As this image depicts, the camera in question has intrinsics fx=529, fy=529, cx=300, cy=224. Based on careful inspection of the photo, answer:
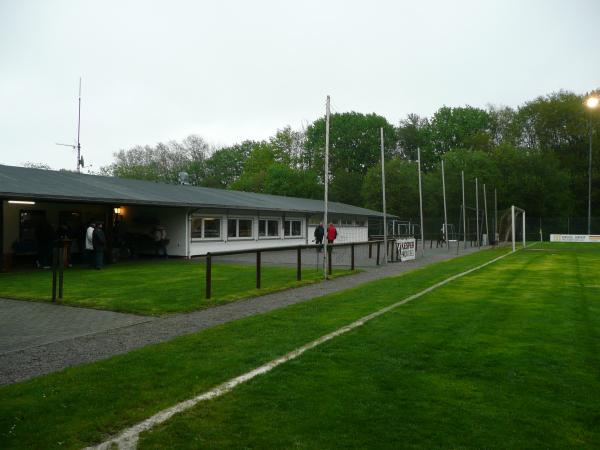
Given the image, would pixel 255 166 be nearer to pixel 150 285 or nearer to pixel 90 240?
pixel 90 240

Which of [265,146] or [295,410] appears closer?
[295,410]

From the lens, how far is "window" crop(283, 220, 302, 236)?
115ft

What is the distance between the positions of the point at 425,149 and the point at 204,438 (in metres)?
78.5

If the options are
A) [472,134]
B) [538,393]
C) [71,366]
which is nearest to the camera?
[538,393]

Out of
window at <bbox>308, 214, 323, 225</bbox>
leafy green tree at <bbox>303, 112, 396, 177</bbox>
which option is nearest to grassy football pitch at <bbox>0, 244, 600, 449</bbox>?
window at <bbox>308, 214, 323, 225</bbox>

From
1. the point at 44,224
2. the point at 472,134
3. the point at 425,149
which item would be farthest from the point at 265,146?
the point at 44,224

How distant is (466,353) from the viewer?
255 inches

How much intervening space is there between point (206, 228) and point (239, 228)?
3125mm

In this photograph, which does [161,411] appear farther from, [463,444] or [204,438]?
[463,444]

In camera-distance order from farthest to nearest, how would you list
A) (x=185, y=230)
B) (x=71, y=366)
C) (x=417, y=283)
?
(x=185, y=230) → (x=417, y=283) → (x=71, y=366)

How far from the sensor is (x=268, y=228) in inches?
1287

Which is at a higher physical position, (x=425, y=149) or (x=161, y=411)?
(x=425, y=149)

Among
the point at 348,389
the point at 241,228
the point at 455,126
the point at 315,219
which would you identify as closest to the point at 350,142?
the point at 455,126

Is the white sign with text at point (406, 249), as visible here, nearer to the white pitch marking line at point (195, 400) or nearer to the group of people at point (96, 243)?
the group of people at point (96, 243)
